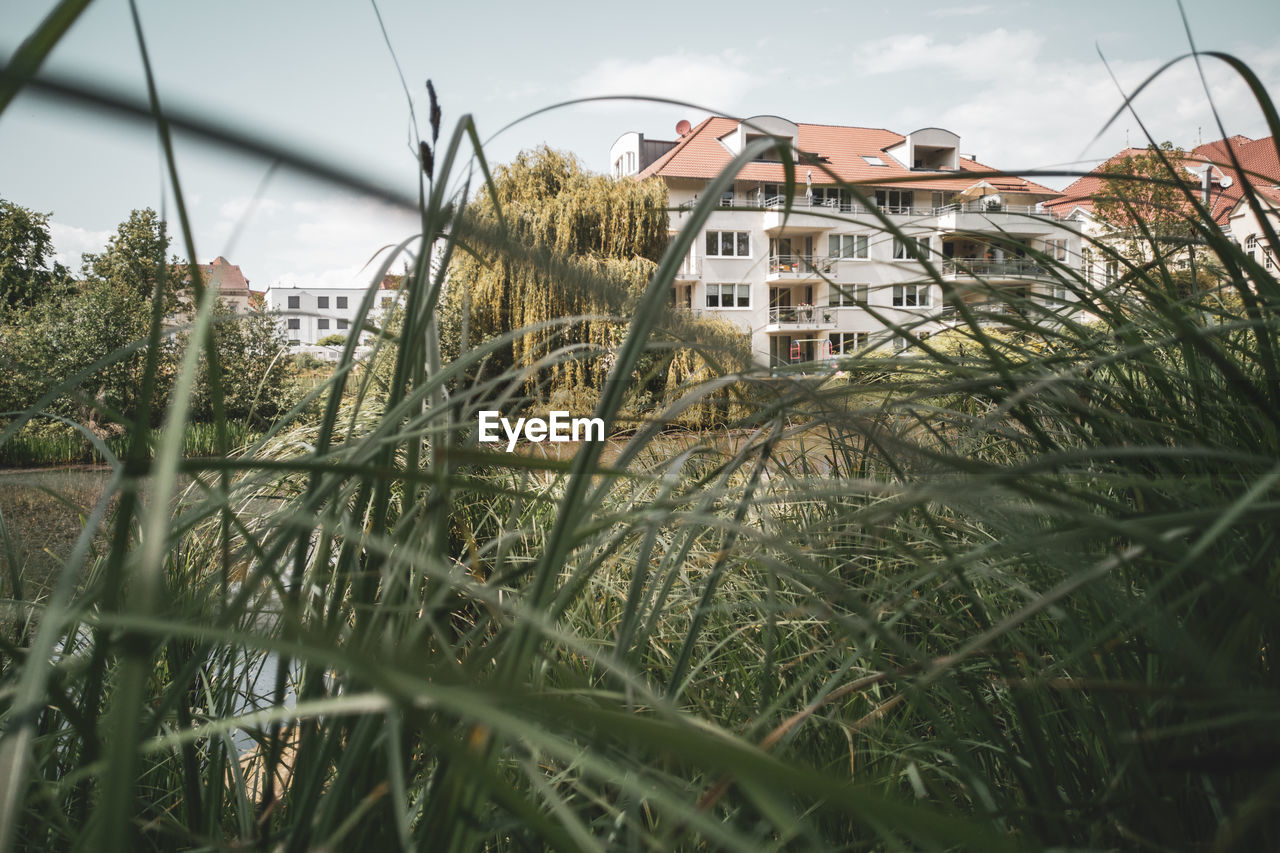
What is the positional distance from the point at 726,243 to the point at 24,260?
52.8 ft

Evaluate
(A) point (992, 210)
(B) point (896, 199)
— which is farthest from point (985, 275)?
(B) point (896, 199)

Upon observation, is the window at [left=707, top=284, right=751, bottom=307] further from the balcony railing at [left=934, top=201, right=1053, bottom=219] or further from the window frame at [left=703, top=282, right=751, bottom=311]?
the balcony railing at [left=934, top=201, right=1053, bottom=219]

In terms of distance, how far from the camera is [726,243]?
74.6 ft

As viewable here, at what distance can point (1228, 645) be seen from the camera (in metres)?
0.30

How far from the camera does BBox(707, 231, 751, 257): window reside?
2244 centimetres

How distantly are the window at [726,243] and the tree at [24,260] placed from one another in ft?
48.9

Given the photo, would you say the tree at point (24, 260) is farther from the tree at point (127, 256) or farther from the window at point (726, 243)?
the window at point (726, 243)

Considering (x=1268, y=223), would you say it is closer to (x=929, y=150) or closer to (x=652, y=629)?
(x=652, y=629)

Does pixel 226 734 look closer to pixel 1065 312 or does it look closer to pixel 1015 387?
pixel 1015 387

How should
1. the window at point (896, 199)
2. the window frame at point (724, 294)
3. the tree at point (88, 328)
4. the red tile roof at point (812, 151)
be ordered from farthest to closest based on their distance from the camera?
1. the window at point (896, 199)
2. the window frame at point (724, 294)
3. the red tile roof at point (812, 151)
4. the tree at point (88, 328)

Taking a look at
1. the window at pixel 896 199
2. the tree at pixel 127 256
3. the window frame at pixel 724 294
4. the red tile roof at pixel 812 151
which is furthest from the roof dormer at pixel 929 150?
the tree at pixel 127 256

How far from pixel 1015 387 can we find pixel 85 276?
1778 centimetres

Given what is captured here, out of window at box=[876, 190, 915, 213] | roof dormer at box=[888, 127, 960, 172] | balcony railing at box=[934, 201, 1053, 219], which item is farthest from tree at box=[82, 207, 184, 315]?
roof dormer at box=[888, 127, 960, 172]

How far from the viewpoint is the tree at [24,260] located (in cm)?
1402
